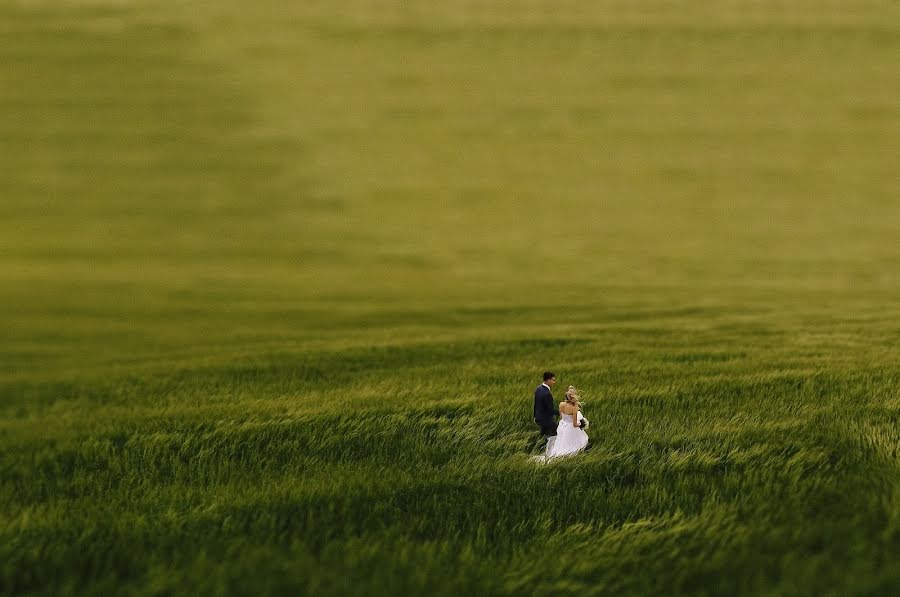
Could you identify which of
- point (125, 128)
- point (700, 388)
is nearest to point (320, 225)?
point (125, 128)

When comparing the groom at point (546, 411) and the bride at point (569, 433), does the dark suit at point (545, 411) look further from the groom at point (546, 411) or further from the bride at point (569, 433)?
the bride at point (569, 433)

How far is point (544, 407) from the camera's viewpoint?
6.73 meters

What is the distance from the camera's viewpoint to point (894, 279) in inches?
845

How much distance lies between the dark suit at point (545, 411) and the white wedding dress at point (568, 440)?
43 cm

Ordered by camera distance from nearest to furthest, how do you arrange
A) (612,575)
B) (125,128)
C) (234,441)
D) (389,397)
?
(612,575), (234,441), (389,397), (125,128)

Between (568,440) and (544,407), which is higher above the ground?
(544,407)

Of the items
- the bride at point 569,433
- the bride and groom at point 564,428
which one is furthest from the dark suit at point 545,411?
the bride at point 569,433

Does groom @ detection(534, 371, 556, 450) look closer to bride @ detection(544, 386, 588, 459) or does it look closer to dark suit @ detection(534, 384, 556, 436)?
dark suit @ detection(534, 384, 556, 436)

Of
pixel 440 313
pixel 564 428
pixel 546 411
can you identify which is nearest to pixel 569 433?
pixel 564 428

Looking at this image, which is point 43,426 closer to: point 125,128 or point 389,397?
point 389,397

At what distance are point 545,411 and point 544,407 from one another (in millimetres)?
39

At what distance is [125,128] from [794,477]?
1076 inches

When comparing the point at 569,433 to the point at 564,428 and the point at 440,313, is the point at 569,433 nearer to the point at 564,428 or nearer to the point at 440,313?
the point at 564,428

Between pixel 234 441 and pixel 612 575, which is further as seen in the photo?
pixel 234 441
